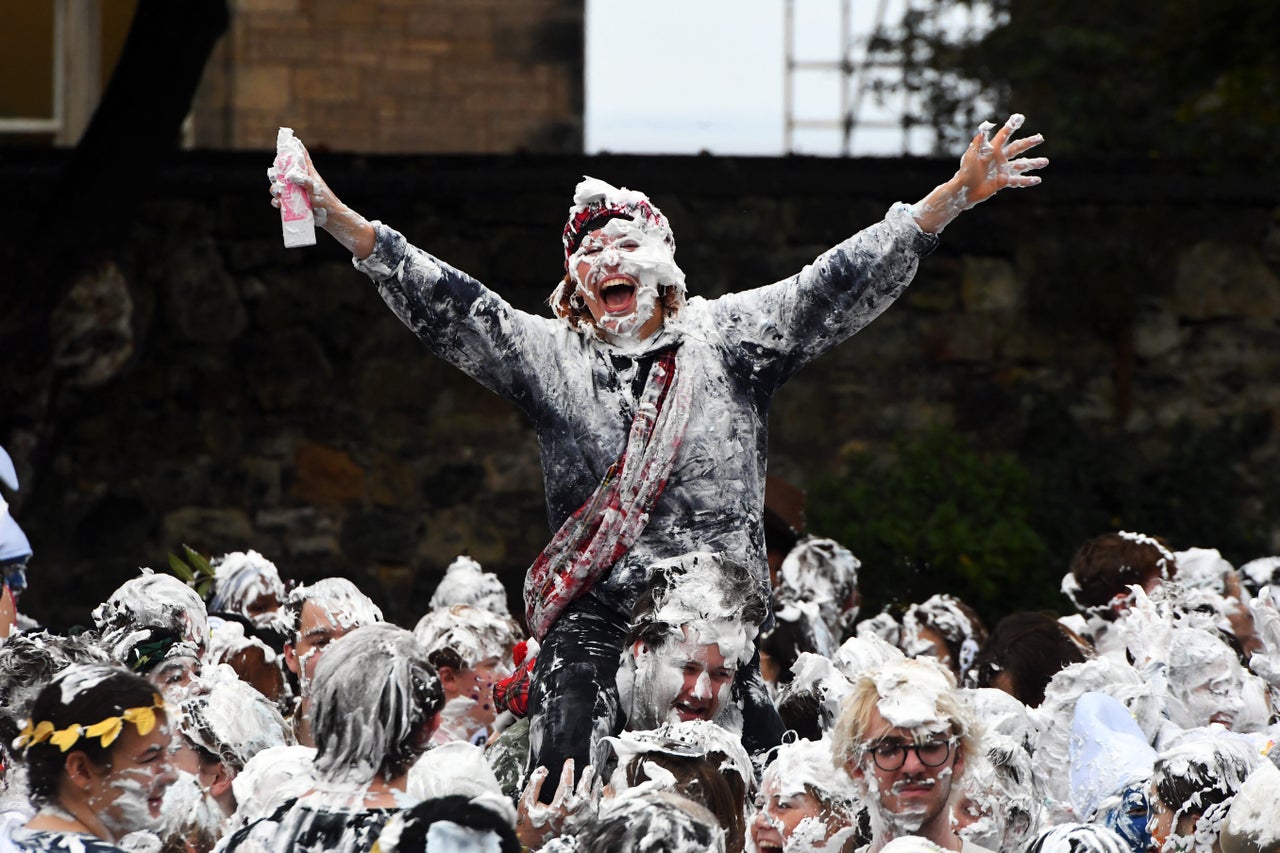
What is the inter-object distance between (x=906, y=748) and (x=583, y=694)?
68 cm

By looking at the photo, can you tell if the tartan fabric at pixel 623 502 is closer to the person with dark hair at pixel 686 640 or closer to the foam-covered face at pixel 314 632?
the person with dark hair at pixel 686 640

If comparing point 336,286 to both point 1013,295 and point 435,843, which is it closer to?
point 1013,295

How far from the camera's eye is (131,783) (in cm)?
298

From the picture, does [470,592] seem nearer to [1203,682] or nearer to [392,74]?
[1203,682]

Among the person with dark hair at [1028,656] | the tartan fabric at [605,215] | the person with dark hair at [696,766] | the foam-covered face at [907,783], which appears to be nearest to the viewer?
the foam-covered face at [907,783]

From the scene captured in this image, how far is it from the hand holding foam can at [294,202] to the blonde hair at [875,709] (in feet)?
4.37

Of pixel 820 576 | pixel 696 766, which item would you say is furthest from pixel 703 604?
pixel 820 576

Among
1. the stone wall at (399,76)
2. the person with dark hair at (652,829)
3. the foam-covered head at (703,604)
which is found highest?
the stone wall at (399,76)

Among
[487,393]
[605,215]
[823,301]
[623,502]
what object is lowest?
[623,502]

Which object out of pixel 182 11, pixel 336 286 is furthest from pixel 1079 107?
pixel 182 11

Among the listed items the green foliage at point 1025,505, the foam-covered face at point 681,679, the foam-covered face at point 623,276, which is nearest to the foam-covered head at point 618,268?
the foam-covered face at point 623,276

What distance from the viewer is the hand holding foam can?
3682 mm

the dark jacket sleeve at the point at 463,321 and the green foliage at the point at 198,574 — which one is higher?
the dark jacket sleeve at the point at 463,321

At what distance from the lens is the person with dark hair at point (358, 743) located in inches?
111
